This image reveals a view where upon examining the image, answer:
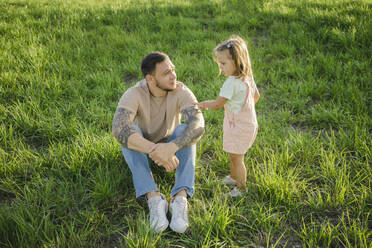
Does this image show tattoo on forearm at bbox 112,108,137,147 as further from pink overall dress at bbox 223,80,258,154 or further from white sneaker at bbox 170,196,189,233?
pink overall dress at bbox 223,80,258,154

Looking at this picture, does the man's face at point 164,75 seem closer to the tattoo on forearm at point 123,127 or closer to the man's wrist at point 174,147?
the tattoo on forearm at point 123,127

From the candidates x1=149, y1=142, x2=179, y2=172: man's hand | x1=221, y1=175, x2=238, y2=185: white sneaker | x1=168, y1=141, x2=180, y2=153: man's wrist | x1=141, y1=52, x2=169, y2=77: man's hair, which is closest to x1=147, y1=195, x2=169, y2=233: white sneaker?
x1=149, y1=142, x2=179, y2=172: man's hand

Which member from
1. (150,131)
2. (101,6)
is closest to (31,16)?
(101,6)

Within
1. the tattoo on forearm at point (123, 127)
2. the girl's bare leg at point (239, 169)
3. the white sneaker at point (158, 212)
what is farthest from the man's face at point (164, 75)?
the white sneaker at point (158, 212)

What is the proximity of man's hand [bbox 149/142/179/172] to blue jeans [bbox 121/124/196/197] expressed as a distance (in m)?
0.17

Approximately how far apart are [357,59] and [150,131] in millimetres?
4242

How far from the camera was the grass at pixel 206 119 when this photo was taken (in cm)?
213

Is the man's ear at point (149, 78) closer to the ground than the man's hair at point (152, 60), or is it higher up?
closer to the ground

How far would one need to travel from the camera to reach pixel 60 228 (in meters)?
2.12

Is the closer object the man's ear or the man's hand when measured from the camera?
the man's hand

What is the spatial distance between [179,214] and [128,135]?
847 mm

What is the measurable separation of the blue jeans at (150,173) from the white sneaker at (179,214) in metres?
0.11

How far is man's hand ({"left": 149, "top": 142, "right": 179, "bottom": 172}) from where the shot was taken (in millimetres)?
2232

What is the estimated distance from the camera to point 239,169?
249 centimetres
